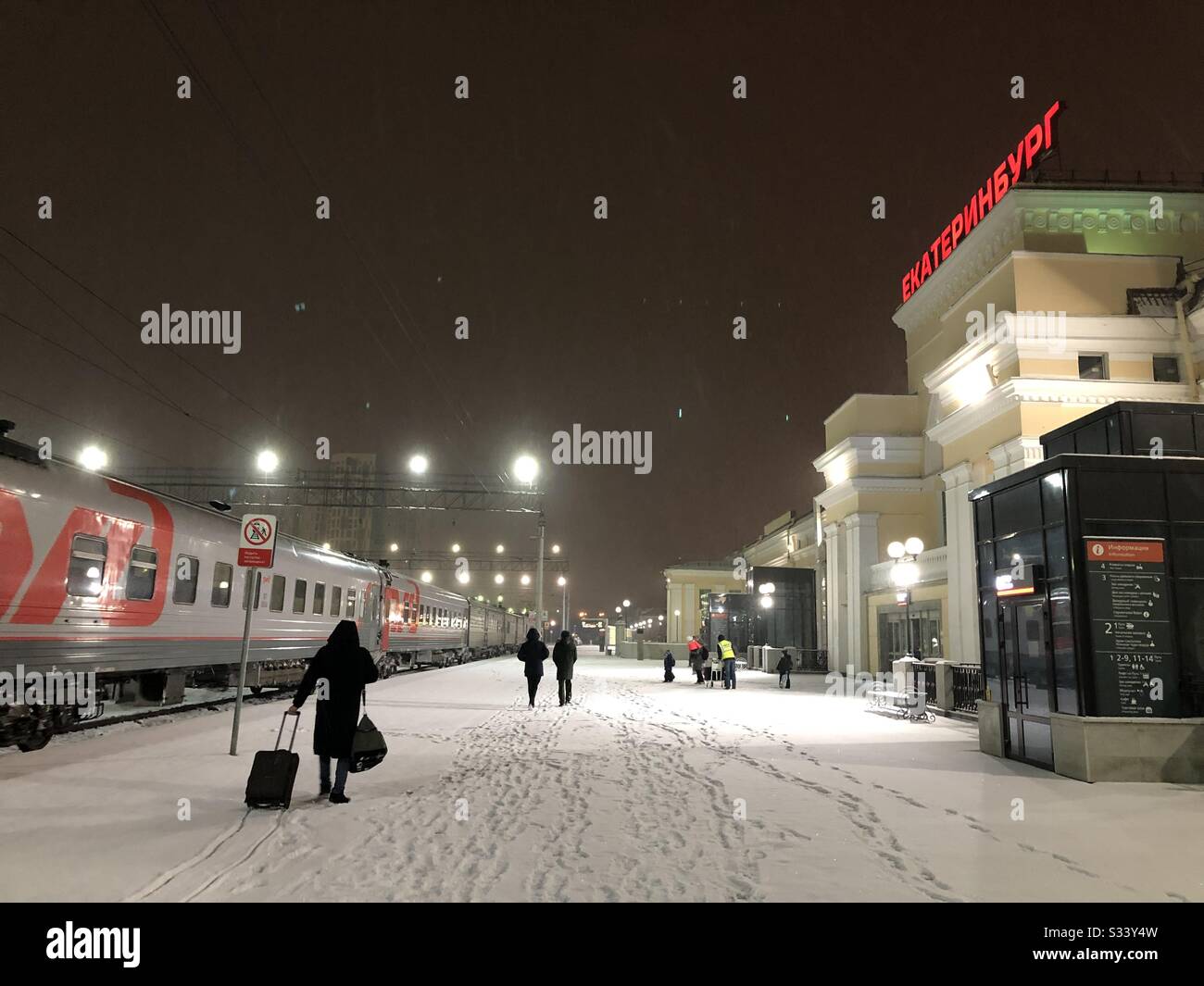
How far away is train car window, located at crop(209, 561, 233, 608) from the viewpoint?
1389 centimetres

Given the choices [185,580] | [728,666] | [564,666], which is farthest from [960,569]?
[185,580]

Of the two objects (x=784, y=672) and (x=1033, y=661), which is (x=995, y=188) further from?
(x=1033, y=661)

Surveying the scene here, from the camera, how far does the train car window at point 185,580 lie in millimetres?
12773

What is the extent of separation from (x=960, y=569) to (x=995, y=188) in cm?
1298

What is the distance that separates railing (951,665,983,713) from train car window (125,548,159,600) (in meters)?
15.7

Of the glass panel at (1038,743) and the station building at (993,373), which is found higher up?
the station building at (993,373)

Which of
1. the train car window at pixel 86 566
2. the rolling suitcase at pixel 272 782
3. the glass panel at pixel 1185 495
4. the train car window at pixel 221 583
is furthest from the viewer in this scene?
the train car window at pixel 221 583

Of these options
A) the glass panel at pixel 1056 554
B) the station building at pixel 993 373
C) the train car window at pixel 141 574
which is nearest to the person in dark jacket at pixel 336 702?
the train car window at pixel 141 574

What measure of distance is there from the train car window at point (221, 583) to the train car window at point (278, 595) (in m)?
1.87

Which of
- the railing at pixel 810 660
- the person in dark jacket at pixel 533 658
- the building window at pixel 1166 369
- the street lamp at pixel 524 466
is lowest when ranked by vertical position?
the railing at pixel 810 660

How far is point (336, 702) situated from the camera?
6.98 m

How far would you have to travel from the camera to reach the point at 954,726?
14922mm

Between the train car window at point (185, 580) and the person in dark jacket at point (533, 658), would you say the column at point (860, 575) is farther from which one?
the train car window at point (185, 580)

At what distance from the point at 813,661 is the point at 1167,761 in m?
28.6
